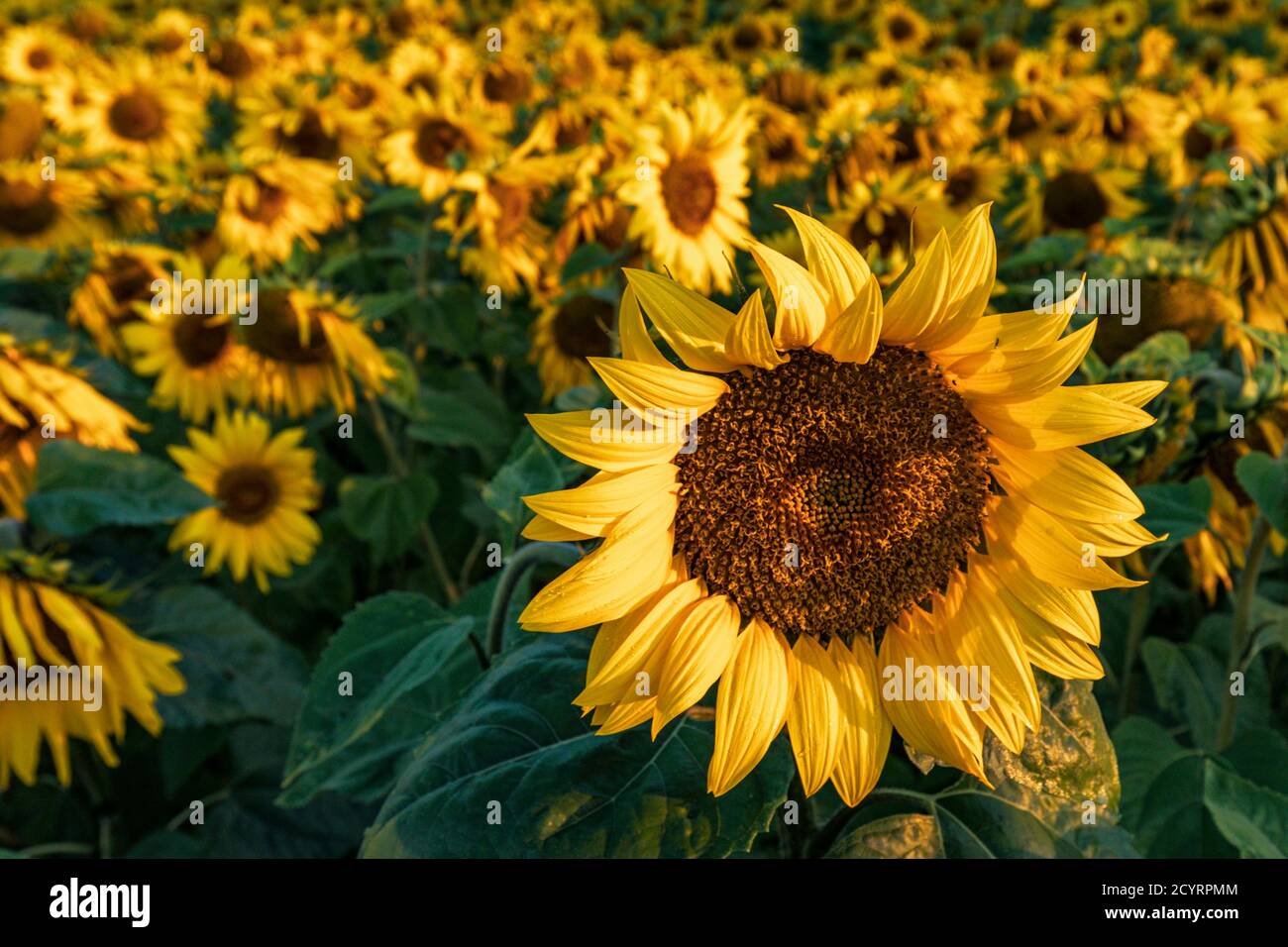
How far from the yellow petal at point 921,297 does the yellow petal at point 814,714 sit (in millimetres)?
368

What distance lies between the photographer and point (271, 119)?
12.9 ft

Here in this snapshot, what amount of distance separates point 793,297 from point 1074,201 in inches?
106

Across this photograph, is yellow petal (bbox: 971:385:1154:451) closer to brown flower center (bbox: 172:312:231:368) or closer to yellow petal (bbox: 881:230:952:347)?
yellow petal (bbox: 881:230:952:347)

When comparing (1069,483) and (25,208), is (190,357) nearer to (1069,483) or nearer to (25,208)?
(25,208)

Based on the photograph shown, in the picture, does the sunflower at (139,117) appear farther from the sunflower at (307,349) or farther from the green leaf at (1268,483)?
the green leaf at (1268,483)

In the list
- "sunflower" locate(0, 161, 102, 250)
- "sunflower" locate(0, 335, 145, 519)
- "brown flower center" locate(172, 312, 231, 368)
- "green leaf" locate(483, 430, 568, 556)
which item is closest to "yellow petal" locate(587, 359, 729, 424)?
"green leaf" locate(483, 430, 568, 556)

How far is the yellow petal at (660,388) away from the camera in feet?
3.13

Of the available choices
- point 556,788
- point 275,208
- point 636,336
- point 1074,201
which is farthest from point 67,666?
point 1074,201

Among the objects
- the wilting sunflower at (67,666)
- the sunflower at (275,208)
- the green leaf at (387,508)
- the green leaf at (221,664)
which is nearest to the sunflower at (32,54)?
the sunflower at (275,208)

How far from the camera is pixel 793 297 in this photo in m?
0.96

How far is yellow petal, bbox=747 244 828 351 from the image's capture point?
0.96 metres

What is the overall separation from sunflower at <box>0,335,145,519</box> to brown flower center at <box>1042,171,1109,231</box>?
290 centimetres

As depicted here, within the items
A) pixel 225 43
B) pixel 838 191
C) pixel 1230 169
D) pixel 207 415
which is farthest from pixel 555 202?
pixel 225 43
